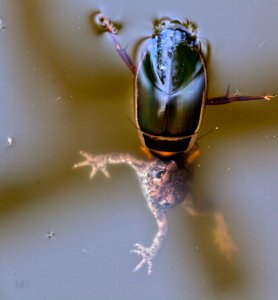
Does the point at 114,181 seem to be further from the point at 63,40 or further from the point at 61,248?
the point at 63,40

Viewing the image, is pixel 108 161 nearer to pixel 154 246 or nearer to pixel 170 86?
pixel 154 246

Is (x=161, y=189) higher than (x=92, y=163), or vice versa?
(x=92, y=163)

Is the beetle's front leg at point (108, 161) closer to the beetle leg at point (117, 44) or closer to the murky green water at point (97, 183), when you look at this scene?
the murky green water at point (97, 183)

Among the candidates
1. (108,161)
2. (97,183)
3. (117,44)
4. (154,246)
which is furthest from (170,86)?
(154,246)

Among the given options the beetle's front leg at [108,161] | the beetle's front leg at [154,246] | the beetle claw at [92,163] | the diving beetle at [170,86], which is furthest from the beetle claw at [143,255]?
the diving beetle at [170,86]

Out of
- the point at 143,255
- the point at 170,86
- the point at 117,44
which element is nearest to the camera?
the point at 170,86

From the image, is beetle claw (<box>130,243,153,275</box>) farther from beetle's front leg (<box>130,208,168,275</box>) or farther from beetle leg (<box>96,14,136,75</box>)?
beetle leg (<box>96,14,136,75</box>)

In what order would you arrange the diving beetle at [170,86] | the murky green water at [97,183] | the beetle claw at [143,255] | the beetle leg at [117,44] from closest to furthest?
the diving beetle at [170,86]
the beetle leg at [117,44]
the murky green water at [97,183]
the beetle claw at [143,255]

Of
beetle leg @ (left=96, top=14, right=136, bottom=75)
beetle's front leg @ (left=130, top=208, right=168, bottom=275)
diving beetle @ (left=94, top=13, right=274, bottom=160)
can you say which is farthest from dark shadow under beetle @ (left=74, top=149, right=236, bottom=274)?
beetle leg @ (left=96, top=14, right=136, bottom=75)
